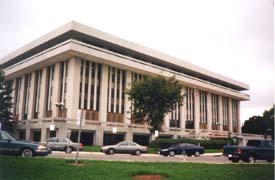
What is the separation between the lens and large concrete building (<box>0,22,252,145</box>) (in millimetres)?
43281

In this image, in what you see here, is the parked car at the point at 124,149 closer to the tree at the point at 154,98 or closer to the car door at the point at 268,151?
the tree at the point at 154,98

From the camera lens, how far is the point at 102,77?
47312 millimetres

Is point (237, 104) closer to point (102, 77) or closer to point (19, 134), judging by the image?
point (102, 77)

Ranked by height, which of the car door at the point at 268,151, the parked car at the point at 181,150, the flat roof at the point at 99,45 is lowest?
the parked car at the point at 181,150

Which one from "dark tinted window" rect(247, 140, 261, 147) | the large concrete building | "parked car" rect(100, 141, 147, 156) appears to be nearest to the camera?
"dark tinted window" rect(247, 140, 261, 147)

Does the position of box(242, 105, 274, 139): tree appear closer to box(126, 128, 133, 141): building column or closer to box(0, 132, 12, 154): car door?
box(126, 128, 133, 141): building column

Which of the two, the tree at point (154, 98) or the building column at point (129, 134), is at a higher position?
the tree at point (154, 98)

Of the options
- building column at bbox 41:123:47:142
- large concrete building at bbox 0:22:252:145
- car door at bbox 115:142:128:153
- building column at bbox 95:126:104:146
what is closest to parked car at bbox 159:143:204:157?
car door at bbox 115:142:128:153

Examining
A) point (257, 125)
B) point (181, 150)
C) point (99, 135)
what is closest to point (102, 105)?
point (99, 135)

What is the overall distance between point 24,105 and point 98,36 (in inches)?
692

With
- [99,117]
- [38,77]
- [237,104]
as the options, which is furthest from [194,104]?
[38,77]

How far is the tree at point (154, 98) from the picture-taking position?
35.7 m

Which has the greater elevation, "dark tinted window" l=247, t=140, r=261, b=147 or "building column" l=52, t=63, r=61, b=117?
"building column" l=52, t=63, r=61, b=117

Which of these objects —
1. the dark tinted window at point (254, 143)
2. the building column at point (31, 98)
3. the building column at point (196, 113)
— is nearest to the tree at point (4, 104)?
the building column at point (31, 98)
